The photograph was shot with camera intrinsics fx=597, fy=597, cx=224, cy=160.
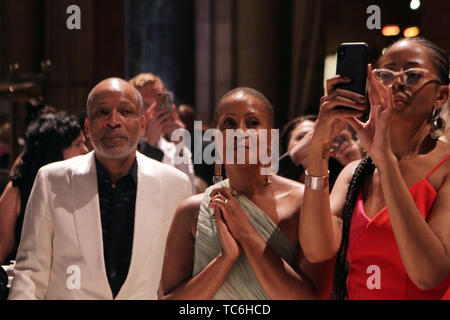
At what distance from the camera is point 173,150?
3.17 metres

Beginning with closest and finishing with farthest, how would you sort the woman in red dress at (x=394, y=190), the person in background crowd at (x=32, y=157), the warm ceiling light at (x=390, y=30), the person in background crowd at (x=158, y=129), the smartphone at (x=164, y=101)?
the woman in red dress at (x=394, y=190)
the person in background crowd at (x=32, y=157)
the warm ceiling light at (x=390, y=30)
the person in background crowd at (x=158, y=129)
the smartphone at (x=164, y=101)

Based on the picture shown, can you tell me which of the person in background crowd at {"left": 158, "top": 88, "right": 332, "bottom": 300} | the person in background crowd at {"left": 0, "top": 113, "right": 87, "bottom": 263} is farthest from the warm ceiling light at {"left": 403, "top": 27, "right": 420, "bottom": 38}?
the person in background crowd at {"left": 0, "top": 113, "right": 87, "bottom": 263}

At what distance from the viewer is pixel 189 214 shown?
5.80 ft

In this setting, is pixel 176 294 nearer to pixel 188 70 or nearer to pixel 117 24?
pixel 117 24

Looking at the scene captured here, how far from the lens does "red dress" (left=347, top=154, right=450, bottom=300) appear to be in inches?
63.1

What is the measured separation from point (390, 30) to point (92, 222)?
59.3 inches

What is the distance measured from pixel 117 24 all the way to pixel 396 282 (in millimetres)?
1663

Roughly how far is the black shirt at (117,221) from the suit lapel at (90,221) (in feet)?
0.07

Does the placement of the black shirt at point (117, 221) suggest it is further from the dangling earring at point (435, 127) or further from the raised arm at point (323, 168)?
the dangling earring at point (435, 127)

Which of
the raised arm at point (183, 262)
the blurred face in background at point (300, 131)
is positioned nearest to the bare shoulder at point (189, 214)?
the raised arm at point (183, 262)

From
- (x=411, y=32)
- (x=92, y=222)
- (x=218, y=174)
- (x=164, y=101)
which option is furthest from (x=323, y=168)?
(x=164, y=101)

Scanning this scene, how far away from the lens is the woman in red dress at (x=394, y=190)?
59.7 inches

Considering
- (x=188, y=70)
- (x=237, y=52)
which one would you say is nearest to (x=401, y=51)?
(x=237, y=52)
